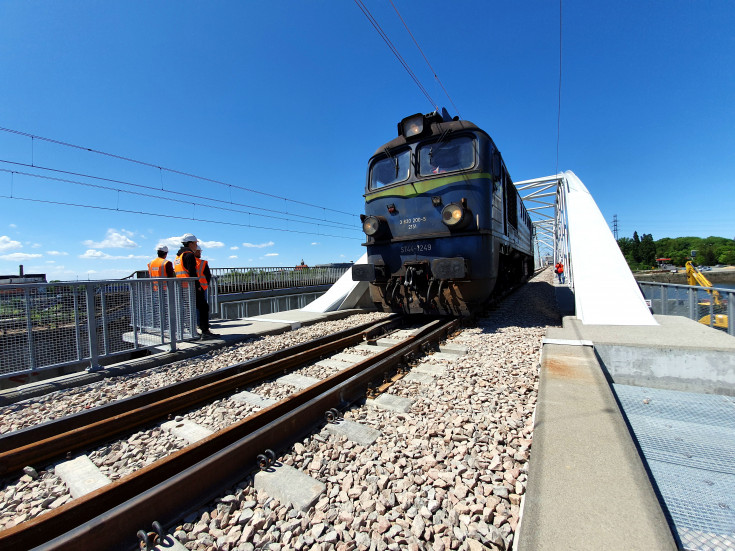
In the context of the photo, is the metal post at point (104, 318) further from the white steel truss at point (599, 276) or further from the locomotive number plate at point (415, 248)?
the white steel truss at point (599, 276)

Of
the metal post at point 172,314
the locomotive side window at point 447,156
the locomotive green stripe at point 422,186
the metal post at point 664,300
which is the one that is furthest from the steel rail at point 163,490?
the metal post at point 664,300

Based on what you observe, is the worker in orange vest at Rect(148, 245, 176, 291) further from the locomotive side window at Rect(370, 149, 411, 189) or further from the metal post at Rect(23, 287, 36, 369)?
the locomotive side window at Rect(370, 149, 411, 189)

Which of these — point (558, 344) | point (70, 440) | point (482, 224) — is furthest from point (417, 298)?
point (70, 440)

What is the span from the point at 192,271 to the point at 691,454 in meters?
7.15

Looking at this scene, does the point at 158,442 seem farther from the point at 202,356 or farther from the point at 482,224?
the point at 482,224

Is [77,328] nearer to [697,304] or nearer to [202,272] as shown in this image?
[202,272]

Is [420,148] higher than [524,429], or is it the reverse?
[420,148]

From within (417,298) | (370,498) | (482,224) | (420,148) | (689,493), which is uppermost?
(420,148)

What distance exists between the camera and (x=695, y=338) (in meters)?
4.53

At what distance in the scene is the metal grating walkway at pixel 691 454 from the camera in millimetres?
1919

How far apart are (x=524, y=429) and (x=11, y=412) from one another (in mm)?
4884

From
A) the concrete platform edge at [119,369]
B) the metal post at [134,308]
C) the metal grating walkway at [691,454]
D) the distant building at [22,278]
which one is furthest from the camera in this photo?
the distant building at [22,278]

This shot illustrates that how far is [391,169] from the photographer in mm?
7348

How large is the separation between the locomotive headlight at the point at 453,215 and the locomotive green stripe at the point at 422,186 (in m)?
0.57
